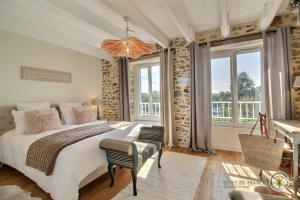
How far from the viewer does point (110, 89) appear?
4832 millimetres

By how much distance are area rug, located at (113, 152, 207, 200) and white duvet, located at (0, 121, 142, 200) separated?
51 cm

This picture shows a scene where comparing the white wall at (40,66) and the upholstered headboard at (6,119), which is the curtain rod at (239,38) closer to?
the white wall at (40,66)

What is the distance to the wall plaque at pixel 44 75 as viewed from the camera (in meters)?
3.09

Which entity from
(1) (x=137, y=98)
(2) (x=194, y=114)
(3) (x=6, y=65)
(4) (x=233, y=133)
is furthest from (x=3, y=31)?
(4) (x=233, y=133)

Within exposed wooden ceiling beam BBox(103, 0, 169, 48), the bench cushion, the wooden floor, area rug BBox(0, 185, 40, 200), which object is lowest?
the wooden floor

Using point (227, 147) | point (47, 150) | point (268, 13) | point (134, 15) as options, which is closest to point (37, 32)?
point (134, 15)

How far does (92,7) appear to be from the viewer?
215 centimetres

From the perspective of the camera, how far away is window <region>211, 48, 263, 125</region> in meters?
3.37

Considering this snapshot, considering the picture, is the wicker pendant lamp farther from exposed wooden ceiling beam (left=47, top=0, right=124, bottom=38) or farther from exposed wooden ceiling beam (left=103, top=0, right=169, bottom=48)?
exposed wooden ceiling beam (left=47, top=0, right=124, bottom=38)

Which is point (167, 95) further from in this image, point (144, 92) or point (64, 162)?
point (64, 162)

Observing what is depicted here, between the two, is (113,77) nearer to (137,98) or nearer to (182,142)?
(137,98)

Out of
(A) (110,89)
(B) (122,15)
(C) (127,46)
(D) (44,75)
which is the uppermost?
(B) (122,15)

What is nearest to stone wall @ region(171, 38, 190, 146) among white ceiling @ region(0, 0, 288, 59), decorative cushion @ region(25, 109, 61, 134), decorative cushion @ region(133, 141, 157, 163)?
white ceiling @ region(0, 0, 288, 59)

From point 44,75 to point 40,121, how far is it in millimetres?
1251
